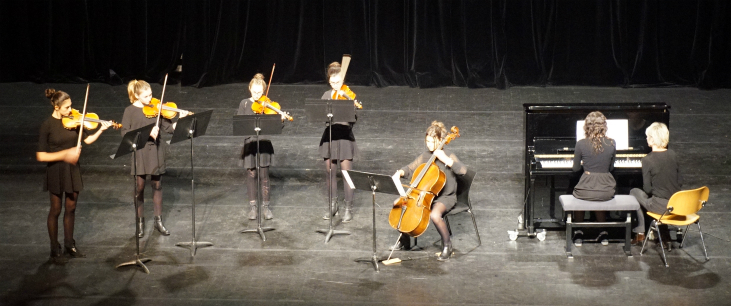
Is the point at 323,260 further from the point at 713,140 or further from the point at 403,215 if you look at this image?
the point at 713,140

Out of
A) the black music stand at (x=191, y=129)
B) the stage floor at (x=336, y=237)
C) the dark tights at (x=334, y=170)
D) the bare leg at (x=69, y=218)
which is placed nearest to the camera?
the stage floor at (x=336, y=237)

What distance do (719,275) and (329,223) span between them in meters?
3.26

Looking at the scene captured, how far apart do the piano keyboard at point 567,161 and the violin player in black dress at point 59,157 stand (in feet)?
11.7

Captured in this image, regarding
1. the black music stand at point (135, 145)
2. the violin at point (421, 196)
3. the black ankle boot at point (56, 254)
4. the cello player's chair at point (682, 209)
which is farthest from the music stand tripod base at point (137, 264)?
the cello player's chair at point (682, 209)

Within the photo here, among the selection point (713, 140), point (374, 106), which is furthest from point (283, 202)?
point (713, 140)

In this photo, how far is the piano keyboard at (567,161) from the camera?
23.1 feet

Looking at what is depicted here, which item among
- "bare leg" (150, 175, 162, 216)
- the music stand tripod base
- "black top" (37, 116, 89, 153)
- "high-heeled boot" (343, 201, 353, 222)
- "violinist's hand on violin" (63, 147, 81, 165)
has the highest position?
"black top" (37, 116, 89, 153)

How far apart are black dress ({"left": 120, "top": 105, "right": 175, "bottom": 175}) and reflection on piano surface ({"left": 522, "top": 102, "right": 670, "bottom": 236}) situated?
3071mm

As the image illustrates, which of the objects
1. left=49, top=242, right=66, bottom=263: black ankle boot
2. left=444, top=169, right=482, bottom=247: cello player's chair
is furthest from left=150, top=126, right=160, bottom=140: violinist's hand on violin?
left=444, top=169, right=482, bottom=247: cello player's chair

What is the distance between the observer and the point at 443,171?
22.5ft

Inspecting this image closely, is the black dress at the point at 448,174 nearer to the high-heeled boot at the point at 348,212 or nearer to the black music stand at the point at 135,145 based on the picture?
the high-heeled boot at the point at 348,212

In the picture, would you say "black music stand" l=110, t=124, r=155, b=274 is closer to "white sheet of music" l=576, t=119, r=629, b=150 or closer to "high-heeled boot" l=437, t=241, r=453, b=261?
"high-heeled boot" l=437, t=241, r=453, b=261

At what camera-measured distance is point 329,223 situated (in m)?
7.53

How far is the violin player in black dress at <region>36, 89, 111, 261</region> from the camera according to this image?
648 cm
